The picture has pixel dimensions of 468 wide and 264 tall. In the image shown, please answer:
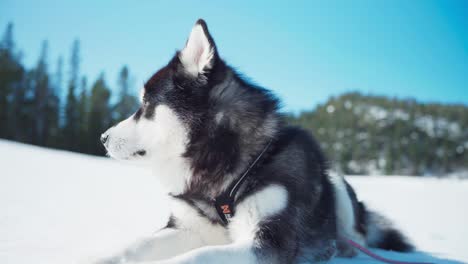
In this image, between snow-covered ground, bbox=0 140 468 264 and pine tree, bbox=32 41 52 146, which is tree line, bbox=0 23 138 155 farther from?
snow-covered ground, bbox=0 140 468 264

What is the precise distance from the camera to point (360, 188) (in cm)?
1191

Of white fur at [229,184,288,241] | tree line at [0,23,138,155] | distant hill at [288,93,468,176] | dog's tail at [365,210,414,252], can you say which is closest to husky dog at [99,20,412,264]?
white fur at [229,184,288,241]

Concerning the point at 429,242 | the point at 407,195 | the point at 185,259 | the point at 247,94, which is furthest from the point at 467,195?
the point at 185,259

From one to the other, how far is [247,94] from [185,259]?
1.55 m

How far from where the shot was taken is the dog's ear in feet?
8.70

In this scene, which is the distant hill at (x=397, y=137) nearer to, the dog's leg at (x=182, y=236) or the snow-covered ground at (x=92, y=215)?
the snow-covered ground at (x=92, y=215)

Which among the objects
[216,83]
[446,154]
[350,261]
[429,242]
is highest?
[216,83]

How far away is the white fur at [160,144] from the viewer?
104 inches

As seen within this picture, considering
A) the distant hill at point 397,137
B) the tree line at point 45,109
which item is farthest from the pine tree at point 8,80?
the distant hill at point 397,137

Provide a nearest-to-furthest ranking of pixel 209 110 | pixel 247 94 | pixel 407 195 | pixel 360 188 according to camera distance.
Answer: pixel 209 110, pixel 247 94, pixel 407 195, pixel 360 188

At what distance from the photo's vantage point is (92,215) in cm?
470

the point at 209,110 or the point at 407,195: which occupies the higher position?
the point at 209,110

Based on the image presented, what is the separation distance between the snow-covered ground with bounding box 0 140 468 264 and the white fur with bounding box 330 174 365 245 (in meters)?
0.34

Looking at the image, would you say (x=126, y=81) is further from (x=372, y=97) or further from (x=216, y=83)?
(x=372, y=97)
